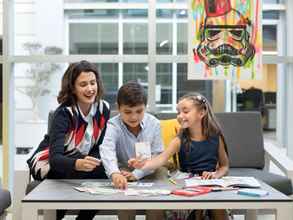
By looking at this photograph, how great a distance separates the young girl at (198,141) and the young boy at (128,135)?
0.48 feet

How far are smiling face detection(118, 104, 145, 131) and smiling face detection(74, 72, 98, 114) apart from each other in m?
0.23

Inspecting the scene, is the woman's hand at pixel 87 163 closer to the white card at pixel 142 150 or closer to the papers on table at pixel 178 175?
the white card at pixel 142 150

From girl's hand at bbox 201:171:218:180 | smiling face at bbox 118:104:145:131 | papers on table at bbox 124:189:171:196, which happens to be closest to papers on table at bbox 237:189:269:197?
papers on table at bbox 124:189:171:196

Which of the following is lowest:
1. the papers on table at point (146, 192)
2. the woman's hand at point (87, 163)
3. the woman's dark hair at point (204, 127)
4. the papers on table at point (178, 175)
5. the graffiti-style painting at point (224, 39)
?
the papers on table at point (178, 175)

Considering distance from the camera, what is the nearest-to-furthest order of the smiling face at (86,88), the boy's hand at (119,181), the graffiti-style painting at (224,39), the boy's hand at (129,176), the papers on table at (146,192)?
1. the papers on table at (146,192)
2. the boy's hand at (119,181)
3. the boy's hand at (129,176)
4. the smiling face at (86,88)
5. the graffiti-style painting at (224,39)

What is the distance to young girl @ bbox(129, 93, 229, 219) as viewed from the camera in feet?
8.73

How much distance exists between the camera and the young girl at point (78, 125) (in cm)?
259

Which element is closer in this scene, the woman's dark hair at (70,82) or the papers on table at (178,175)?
the papers on table at (178,175)

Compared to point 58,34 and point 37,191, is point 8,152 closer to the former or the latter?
point 58,34

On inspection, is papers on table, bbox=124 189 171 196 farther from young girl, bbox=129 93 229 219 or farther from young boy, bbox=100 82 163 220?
young girl, bbox=129 93 229 219

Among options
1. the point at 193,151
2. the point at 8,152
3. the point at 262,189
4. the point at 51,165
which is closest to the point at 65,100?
the point at 51,165

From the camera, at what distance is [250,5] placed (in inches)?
154

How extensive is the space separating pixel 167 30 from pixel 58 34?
95 centimetres

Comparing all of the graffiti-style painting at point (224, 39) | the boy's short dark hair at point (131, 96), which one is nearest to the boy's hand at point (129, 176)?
the boy's short dark hair at point (131, 96)
